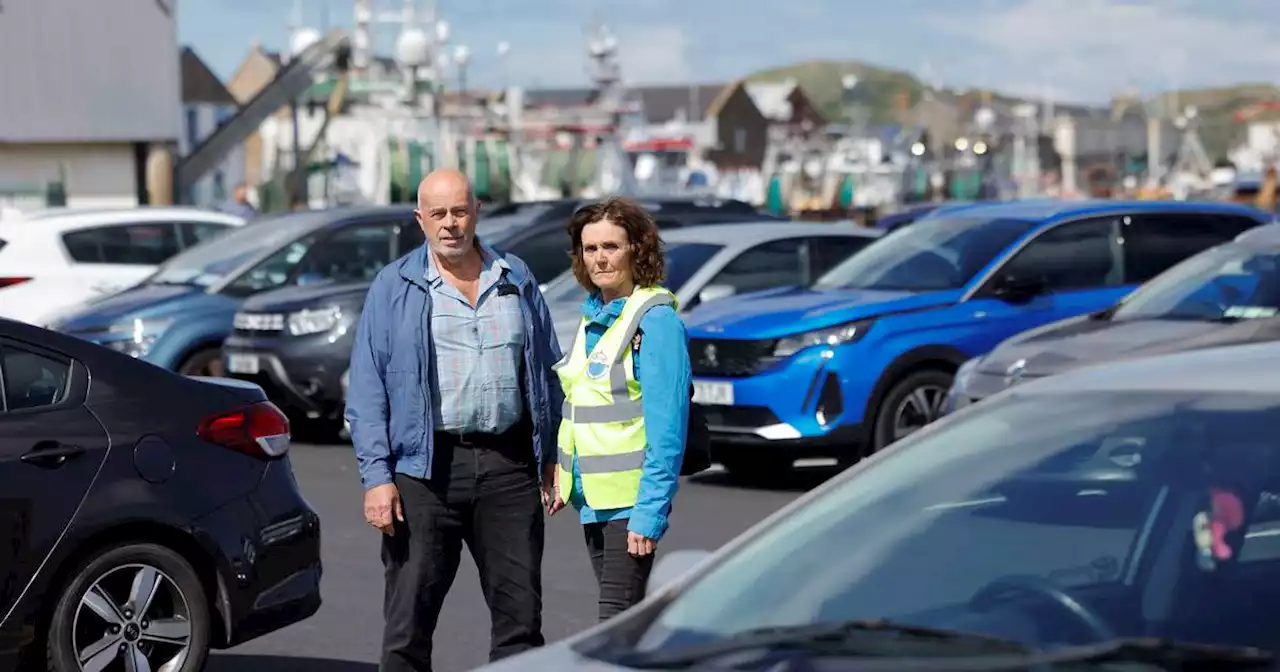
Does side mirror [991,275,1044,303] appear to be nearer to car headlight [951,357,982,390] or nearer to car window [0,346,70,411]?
car headlight [951,357,982,390]

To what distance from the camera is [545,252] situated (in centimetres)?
1697

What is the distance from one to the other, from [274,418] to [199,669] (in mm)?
925

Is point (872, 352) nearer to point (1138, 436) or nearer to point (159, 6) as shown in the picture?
point (1138, 436)

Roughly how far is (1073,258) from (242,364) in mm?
5853

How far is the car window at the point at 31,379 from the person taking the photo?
6902mm

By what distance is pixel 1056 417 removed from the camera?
388cm

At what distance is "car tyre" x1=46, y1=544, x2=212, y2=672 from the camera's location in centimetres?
677

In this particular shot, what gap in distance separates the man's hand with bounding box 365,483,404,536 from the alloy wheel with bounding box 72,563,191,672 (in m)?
1.27

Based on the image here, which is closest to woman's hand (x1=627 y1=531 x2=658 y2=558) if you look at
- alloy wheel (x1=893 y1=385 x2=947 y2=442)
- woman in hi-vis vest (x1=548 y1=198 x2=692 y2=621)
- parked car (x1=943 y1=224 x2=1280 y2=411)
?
woman in hi-vis vest (x1=548 y1=198 x2=692 y2=621)

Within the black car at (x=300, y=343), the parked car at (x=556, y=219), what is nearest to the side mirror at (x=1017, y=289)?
the parked car at (x=556, y=219)

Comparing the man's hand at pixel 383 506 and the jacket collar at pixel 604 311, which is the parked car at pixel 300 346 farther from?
the jacket collar at pixel 604 311

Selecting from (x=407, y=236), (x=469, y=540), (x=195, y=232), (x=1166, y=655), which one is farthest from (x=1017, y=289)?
(x=1166, y=655)

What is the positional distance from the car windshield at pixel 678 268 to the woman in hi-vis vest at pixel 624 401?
8.51 meters

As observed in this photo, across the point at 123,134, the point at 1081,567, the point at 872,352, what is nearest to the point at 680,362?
the point at 1081,567
